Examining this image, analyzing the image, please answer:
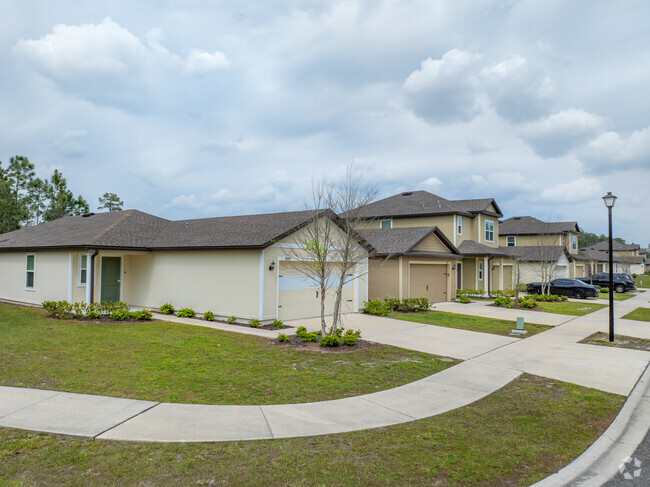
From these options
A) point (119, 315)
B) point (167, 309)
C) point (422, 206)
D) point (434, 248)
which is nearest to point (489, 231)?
point (422, 206)

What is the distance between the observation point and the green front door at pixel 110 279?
671 inches

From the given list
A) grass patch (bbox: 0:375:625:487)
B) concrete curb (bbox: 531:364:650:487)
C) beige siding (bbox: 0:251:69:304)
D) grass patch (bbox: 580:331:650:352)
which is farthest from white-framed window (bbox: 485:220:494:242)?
beige siding (bbox: 0:251:69:304)

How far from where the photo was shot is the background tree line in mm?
33781

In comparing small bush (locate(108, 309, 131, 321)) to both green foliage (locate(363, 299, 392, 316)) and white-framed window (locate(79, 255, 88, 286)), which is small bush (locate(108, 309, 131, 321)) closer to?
white-framed window (locate(79, 255, 88, 286))

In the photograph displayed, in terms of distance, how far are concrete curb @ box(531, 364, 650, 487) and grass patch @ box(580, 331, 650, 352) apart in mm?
5431

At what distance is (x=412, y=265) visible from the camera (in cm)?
2159

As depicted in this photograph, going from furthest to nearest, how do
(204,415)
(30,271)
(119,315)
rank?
(30,271) → (119,315) → (204,415)

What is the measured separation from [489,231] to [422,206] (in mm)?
6536

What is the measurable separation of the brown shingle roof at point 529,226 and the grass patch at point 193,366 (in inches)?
1479

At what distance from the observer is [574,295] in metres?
28.9

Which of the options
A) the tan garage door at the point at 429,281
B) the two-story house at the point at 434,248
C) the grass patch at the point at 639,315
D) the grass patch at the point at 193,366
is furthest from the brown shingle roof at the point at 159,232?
the grass patch at the point at 639,315

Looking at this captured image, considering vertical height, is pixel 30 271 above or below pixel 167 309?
above

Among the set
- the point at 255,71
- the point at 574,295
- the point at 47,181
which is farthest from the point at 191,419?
the point at 47,181

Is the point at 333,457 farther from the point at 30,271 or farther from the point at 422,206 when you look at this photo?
the point at 422,206
